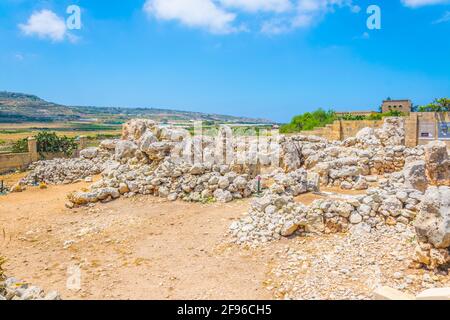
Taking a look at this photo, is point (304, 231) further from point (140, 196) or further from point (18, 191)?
point (18, 191)

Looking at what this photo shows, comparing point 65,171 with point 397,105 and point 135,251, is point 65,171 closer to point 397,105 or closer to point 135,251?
point 135,251

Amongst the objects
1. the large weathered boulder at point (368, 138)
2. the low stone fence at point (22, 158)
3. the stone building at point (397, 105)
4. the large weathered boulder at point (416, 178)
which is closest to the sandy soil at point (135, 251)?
the large weathered boulder at point (416, 178)

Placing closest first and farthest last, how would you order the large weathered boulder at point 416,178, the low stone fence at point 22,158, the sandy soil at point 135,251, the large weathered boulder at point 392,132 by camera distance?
1. the sandy soil at point 135,251
2. the large weathered boulder at point 416,178
3. the large weathered boulder at point 392,132
4. the low stone fence at point 22,158

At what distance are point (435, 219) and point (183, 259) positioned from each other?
4.21 meters

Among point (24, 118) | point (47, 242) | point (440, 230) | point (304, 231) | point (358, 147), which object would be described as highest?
point (24, 118)

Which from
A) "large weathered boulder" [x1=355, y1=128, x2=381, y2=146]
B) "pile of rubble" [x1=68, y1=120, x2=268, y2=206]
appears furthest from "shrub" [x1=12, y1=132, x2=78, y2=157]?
"large weathered boulder" [x1=355, y1=128, x2=381, y2=146]

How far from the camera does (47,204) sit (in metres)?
10.4

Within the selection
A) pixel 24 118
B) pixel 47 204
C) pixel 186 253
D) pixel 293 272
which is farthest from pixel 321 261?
pixel 24 118

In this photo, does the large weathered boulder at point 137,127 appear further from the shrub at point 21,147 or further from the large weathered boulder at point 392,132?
the large weathered boulder at point 392,132

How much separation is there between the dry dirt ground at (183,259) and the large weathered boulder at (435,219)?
1.67 feet

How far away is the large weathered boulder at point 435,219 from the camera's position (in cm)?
482

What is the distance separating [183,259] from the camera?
616 cm

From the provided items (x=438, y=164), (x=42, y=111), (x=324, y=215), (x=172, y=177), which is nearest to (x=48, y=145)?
(x=172, y=177)

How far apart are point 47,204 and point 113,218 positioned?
3.28 m
